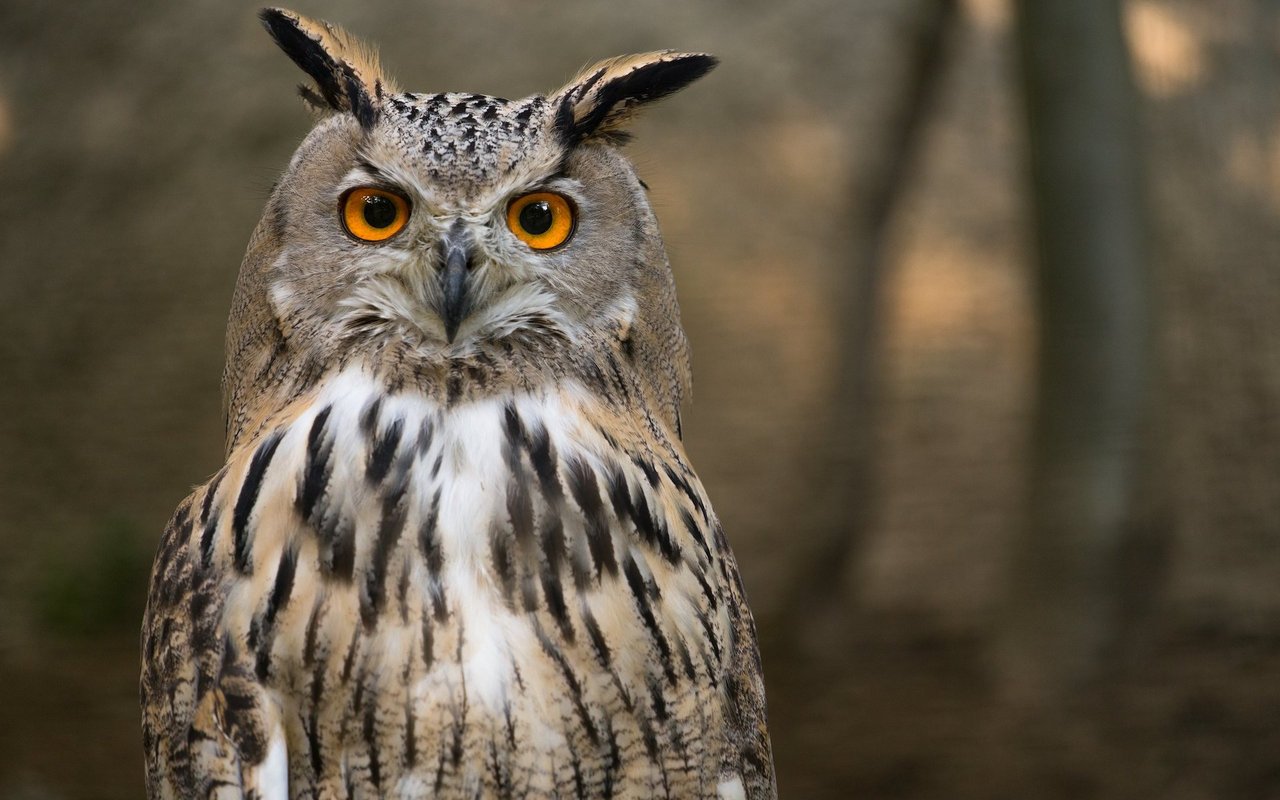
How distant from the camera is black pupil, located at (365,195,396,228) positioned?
1321 millimetres

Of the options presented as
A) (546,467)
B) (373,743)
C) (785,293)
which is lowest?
(373,743)

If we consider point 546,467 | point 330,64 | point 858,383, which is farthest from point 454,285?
point 858,383

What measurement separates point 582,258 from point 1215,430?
3.10 m

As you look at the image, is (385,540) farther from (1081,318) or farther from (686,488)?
(1081,318)

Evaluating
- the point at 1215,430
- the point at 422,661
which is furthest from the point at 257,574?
the point at 1215,430

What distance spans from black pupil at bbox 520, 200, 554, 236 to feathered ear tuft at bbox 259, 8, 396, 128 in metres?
0.19

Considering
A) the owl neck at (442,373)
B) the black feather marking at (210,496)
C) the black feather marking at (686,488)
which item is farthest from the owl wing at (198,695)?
the black feather marking at (686,488)

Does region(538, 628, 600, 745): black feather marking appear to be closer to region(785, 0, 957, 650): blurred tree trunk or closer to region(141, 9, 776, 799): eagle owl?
region(141, 9, 776, 799): eagle owl

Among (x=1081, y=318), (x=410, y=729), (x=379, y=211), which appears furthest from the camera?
(x=1081, y=318)

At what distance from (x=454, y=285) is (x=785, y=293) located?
2831 millimetres

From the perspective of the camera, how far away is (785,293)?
157 inches

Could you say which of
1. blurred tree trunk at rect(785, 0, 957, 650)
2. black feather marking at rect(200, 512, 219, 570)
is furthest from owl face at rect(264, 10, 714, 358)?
blurred tree trunk at rect(785, 0, 957, 650)

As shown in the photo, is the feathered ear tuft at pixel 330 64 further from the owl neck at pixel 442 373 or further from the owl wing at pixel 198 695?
the owl wing at pixel 198 695

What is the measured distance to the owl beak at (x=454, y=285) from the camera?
1.25 meters
